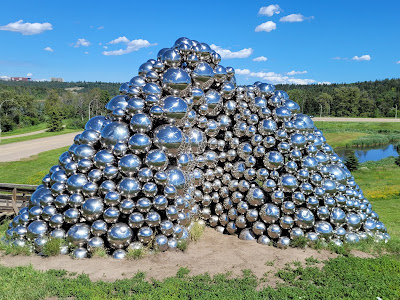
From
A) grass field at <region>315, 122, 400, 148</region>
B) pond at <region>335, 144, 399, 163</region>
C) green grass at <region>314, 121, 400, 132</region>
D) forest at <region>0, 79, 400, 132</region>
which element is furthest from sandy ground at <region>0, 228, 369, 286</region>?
forest at <region>0, 79, 400, 132</region>

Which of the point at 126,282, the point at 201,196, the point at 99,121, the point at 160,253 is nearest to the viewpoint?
the point at 126,282

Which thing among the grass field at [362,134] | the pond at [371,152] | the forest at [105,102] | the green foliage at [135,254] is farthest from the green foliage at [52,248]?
the forest at [105,102]

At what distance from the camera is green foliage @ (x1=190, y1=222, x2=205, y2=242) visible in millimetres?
10289

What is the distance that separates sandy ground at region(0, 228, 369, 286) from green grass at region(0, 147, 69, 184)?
15166 mm

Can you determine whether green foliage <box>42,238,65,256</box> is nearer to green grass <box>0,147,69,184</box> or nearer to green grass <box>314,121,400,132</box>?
green grass <box>0,147,69,184</box>

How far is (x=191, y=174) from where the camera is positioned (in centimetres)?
1062

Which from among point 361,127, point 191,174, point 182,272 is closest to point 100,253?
point 182,272

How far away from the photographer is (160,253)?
29.8ft

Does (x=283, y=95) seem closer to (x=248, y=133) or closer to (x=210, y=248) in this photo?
(x=248, y=133)

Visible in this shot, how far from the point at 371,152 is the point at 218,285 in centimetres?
4584

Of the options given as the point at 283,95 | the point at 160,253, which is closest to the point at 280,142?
the point at 283,95

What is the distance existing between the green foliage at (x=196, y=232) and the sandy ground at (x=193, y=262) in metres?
0.37

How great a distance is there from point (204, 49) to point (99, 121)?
3.92 meters

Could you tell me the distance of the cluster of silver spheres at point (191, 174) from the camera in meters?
9.12
